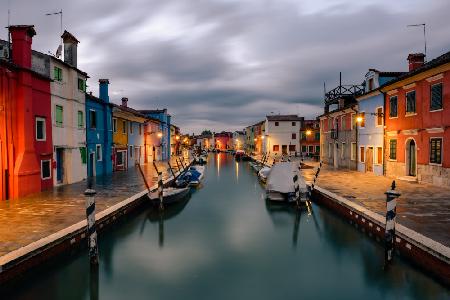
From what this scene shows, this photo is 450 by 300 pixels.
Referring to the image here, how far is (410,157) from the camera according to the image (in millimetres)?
22234

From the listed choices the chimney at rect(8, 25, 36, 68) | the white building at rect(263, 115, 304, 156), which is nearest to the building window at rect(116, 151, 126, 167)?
the chimney at rect(8, 25, 36, 68)

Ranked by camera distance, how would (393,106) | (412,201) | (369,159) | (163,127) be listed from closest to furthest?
(412,201)
(393,106)
(369,159)
(163,127)

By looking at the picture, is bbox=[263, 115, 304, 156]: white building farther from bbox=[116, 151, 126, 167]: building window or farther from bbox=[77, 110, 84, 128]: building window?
bbox=[77, 110, 84, 128]: building window

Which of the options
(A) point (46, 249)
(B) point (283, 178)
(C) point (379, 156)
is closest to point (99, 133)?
(B) point (283, 178)

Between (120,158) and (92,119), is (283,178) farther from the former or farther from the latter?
(120,158)

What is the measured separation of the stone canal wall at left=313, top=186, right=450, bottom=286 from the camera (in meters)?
8.12

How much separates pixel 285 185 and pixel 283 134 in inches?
1999

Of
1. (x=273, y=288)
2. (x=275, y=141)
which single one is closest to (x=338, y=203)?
(x=273, y=288)

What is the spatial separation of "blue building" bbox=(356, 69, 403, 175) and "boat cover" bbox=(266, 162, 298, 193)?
8248 mm

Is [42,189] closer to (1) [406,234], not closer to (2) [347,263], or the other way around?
(2) [347,263]

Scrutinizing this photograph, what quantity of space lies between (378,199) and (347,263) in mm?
6062

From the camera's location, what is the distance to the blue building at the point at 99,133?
84.0 feet

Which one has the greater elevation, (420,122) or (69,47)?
(69,47)

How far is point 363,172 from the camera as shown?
28344mm
